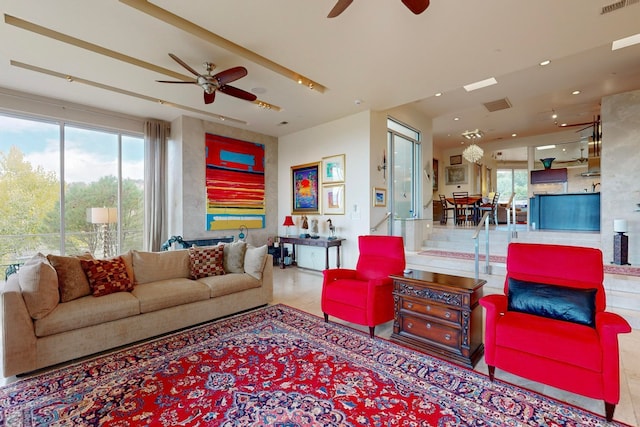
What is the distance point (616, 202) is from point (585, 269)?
13.0ft

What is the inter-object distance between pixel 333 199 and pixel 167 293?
12.4 ft

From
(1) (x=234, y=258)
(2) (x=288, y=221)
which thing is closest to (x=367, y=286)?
(1) (x=234, y=258)

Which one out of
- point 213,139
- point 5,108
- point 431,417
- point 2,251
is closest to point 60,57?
point 5,108

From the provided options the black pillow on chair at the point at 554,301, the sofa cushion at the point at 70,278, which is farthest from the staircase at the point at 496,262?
the sofa cushion at the point at 70,278

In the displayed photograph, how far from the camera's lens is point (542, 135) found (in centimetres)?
986

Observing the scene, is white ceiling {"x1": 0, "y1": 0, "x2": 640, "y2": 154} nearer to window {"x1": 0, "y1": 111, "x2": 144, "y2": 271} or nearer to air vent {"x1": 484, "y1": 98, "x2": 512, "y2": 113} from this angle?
air vent {"x1": 484, "y1": 98, "x2": 512, "y2": 113}

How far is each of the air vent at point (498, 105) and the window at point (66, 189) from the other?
7.48 metres

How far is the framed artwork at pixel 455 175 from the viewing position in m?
11.6

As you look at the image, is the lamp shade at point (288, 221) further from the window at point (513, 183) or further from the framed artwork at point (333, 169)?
the window at point (513, 183)

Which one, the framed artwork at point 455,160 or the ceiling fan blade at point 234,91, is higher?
the framed artwork at point 455,160

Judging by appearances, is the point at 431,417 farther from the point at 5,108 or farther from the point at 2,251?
the point at 5,108

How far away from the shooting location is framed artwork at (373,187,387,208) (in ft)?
18.7

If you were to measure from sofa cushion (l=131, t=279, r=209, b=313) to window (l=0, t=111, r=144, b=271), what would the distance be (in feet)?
7.37

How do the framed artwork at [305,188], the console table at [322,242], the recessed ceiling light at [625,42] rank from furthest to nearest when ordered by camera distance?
the framed artwork at [305,188] → the console table at [322,242] → the recessed ceiling light at [625,42]
